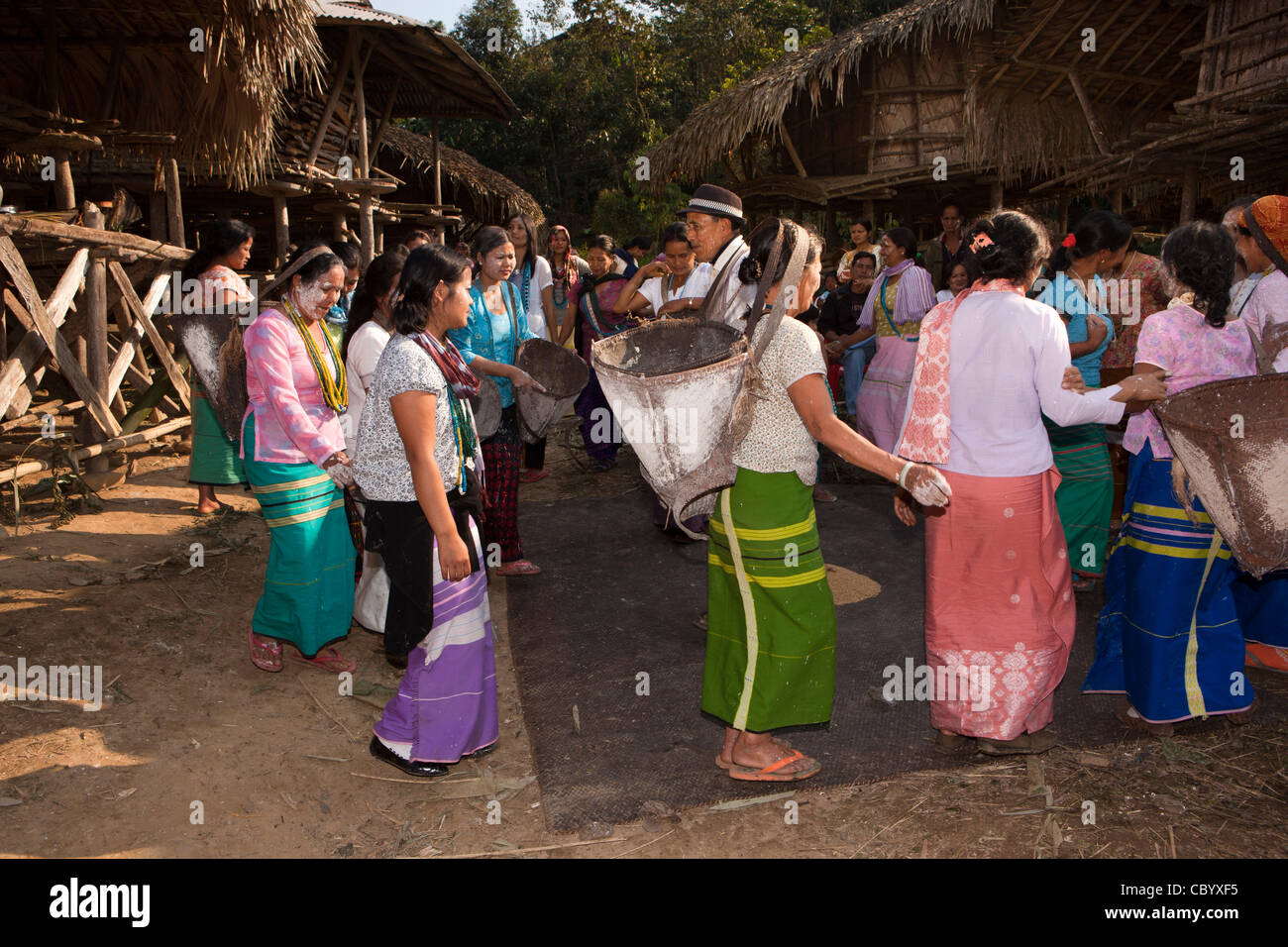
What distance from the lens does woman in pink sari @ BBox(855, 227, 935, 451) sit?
5836 millimetres

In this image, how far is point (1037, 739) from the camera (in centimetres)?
317

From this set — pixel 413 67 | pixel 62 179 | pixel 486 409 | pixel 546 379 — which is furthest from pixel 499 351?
pixel 413 67

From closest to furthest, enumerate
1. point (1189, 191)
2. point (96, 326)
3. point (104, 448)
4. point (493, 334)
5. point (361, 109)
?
point (493, 334) < point (104, 448) < point (96, 326) < point (1189, 191) < point (361, 109)

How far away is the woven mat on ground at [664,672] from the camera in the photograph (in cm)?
312

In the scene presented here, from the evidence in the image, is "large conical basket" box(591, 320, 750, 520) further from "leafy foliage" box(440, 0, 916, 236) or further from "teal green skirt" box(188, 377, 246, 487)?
"leafy foliage" box(440, 0, 916, 236)

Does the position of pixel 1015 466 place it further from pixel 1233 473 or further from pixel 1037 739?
pixel 1037 739

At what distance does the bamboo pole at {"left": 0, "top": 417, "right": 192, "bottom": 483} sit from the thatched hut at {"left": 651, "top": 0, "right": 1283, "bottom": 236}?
832cm

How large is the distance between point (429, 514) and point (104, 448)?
4853mm

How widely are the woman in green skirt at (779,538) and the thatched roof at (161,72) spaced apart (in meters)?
5.63

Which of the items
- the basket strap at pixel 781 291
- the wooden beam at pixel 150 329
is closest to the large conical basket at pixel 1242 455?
the basket strap at pixel 781 291

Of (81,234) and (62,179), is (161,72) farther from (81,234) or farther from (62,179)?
(81,234)

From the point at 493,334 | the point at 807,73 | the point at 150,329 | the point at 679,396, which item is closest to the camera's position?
the point at 679,396

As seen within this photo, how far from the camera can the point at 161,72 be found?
8.39 meters

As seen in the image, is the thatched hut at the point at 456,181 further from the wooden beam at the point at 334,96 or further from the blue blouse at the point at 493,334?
the blue blouse at the point at 493,334
